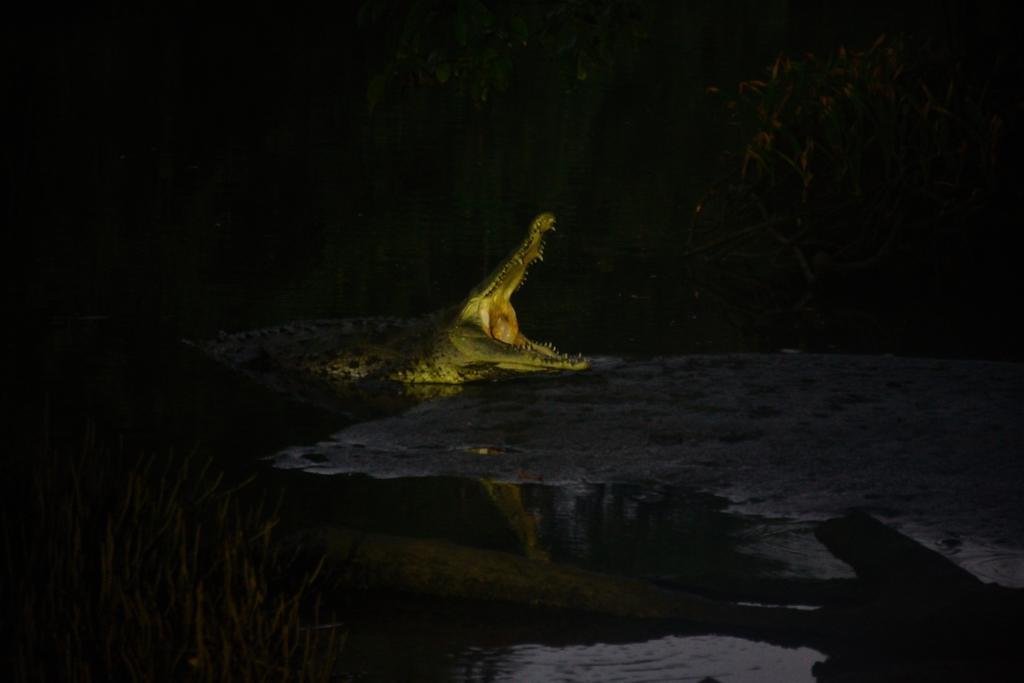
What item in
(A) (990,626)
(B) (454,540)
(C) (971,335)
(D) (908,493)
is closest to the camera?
(A) (990,626)

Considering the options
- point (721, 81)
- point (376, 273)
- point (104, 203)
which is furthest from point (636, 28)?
point (721, 81)

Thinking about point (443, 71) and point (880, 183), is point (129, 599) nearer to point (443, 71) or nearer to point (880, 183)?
point (443, 71)

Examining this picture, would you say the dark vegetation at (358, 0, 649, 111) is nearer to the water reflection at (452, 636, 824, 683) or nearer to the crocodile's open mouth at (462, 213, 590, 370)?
the water reflection at (452, 636, 824, 683)

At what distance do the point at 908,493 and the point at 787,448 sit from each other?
0.85 m

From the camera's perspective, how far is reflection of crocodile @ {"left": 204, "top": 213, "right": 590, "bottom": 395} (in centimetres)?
1056

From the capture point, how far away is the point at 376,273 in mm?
Result: 14094

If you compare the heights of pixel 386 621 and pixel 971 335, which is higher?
pixel 971 335

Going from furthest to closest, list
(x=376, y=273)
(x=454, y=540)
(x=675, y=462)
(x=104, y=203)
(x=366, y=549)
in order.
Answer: (x=104, y=203) < (x=376, y=273) < (x=675, y=462) < (x=454, y=540) < (x=366, y=549)

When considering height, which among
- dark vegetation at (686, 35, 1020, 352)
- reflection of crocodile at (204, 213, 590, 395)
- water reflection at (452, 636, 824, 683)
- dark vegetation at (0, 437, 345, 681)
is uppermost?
dark vegetation at (686, 35, 1020, 352)

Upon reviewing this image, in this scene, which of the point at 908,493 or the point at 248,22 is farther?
the point at 248,22

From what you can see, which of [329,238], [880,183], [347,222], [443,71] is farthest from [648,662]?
[347,222]

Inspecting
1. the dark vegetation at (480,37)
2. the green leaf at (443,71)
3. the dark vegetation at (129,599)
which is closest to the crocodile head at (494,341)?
the dark vegetation at (480,37)

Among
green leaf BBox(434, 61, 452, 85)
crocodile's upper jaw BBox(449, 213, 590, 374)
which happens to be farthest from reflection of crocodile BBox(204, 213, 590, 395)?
green leaf BBox(434, 61, 452, 85)

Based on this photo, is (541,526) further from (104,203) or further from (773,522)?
(104,203)
